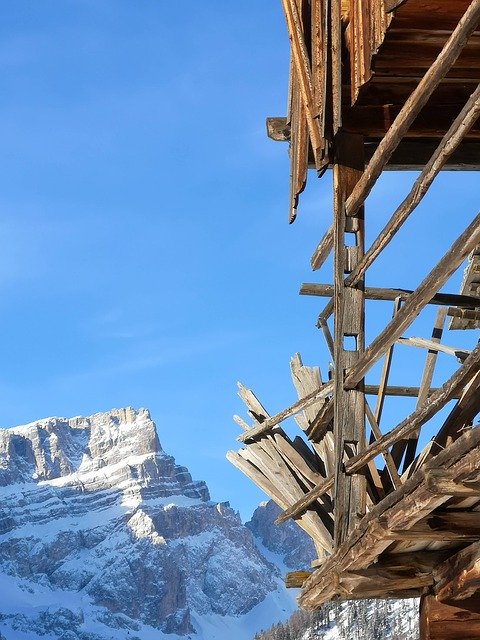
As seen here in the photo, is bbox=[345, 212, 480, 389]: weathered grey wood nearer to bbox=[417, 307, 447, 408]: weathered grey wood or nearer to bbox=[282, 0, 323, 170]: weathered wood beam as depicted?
bbox=[282, 0, 323, 170]: weathered wood beam

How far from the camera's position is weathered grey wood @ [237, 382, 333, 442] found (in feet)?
21.6

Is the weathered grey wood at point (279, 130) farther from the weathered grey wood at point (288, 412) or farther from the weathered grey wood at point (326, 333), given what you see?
the weathered grey wood at point (288, 412)

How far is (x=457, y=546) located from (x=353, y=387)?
1.07 meters

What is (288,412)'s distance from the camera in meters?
7.33

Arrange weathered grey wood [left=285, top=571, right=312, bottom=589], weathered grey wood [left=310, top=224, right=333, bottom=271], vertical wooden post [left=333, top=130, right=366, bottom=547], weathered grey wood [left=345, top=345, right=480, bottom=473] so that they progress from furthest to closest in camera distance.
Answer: weathered grey wood [left=285, top=571, right=312, bottom=589] → weathered grey wood [left=310, top=224, right=333, bottom=271] → vertical wooden post [left=333, top=130, right=366, bottom=547] → weathered grey wood [left=345, top=345, right=480, bottom=473]

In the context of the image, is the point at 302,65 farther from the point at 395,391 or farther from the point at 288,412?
the point at 395,391

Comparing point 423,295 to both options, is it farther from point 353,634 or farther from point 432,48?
point 353,634

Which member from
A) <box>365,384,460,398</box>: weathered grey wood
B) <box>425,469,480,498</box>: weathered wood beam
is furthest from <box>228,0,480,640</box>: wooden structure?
<box>365,384,460,398</box>: weathered grey wood

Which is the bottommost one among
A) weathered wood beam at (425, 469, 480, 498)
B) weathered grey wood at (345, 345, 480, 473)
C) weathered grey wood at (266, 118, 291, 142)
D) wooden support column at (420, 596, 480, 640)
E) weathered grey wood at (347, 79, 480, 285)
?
weathered wood beam at (425, 469, 480, 498)

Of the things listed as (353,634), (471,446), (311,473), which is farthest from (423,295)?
(353,634)

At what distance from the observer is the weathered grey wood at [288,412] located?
6598 mm

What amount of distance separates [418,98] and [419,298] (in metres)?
0.94

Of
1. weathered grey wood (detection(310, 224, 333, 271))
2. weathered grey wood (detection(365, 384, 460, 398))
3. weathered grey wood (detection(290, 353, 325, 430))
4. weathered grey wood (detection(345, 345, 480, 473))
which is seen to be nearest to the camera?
weathered grey wood (detection(345, 345, 480, 473))

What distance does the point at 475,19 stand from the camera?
403 cm
